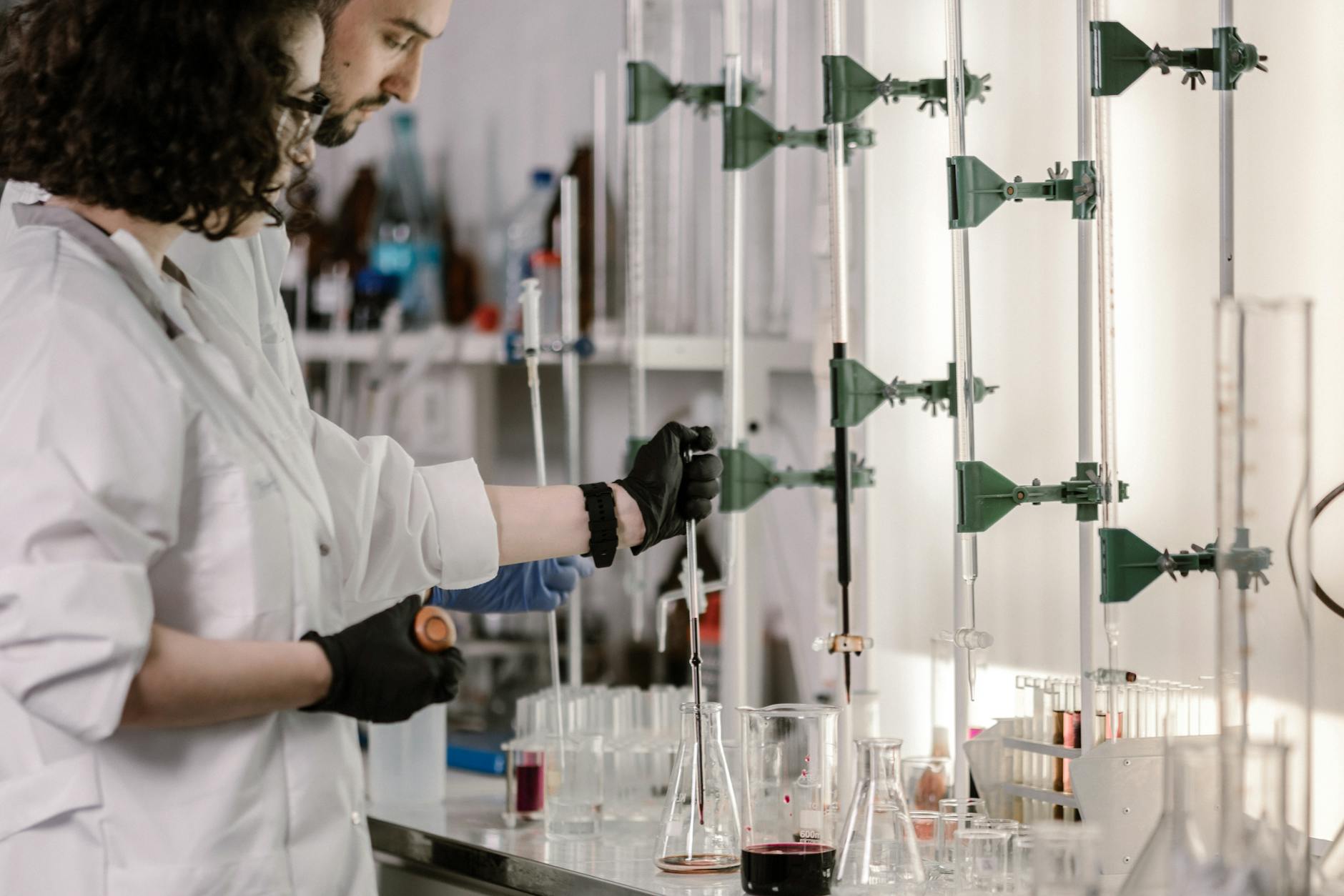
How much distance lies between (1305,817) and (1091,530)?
1.52ft

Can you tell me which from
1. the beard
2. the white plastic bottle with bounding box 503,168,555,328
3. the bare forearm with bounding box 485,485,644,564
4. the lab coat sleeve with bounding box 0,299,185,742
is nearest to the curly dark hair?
the lab coat sleeve with bounding box 0,299,185,742

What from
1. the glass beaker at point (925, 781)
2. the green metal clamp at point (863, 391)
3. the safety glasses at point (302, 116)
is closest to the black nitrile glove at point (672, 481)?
the green metal clamp at point (863, 391)

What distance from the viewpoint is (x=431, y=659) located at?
1.19 meters

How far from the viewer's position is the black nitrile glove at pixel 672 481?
1.49 meters

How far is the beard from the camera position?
143 cm

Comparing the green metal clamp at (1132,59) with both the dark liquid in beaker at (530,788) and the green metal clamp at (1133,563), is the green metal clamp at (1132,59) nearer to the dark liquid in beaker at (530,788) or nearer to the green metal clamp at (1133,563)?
the green metal clamp at (1133,563)

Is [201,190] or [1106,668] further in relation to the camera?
[1106,668]

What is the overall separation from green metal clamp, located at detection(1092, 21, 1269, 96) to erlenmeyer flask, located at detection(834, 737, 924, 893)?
0.65 m

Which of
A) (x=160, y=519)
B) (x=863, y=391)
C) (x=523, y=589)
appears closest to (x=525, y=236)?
(x=523, y=589)

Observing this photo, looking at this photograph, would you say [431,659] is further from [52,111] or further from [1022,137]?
[1022,137]

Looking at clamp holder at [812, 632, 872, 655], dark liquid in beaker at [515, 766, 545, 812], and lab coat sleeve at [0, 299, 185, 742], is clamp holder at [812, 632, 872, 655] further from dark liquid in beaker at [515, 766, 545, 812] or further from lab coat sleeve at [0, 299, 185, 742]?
lab coat sleeve at [0, 299, 185, 742]

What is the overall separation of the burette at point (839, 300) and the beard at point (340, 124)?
49cm

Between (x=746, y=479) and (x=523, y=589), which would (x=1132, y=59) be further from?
(x=523, y=589)

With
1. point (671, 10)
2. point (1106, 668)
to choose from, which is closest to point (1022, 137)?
point (1106, 668)
